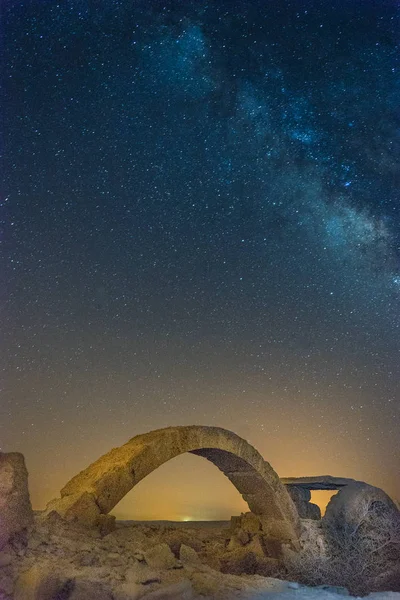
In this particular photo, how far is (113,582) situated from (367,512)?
7.27 metres

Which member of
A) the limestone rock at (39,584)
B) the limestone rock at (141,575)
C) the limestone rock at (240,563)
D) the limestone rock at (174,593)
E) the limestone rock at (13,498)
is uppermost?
the limestone rock at (13,498)

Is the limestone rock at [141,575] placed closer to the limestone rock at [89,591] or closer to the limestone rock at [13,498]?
the limestone rock at [89,591]

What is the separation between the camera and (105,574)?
526cm

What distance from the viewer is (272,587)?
6.12 m

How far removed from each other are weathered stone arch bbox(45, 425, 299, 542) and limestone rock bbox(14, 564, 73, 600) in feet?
8.36

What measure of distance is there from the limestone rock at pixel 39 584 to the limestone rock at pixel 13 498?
0.67 m

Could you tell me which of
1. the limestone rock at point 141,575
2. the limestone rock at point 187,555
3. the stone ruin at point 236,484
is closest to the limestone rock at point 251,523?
the stone ruin at point 236,484

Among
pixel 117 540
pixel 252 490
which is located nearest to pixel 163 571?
pixel 117 540

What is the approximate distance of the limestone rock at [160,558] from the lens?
5.94 m

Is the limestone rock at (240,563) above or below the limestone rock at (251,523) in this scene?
below

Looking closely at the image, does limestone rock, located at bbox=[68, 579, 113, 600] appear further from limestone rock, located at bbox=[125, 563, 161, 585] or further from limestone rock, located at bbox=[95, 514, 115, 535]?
limestone rock, located at bbox=[95, 514, 115, 535]

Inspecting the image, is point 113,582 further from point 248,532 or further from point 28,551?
point 248,532

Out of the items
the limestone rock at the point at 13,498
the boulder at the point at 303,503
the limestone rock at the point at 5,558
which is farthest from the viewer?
the boulder at the point at 303,503

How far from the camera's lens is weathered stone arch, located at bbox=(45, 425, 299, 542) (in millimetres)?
7660
